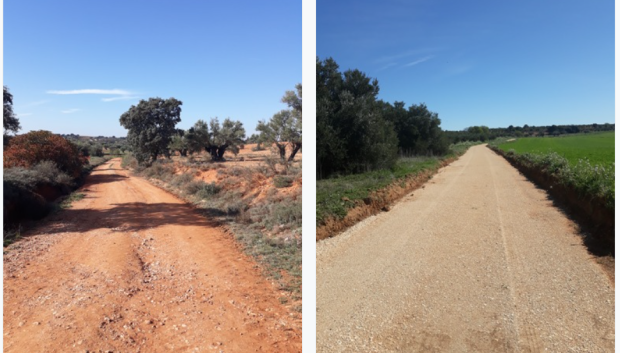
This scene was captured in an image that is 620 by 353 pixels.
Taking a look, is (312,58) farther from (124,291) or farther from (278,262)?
(278,262)

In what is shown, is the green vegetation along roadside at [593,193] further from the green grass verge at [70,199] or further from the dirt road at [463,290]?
the green grass verge at [70,199]

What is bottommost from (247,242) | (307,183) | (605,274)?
(247,242)

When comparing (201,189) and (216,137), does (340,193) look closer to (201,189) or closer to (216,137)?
(201,189)

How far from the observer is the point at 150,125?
1526 centimetres

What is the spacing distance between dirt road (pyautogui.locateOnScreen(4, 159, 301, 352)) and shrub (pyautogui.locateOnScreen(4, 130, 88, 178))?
3.35 metres

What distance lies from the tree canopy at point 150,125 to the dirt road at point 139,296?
411 inches

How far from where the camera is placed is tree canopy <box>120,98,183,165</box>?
49.2 feet

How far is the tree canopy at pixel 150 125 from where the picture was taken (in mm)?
14984

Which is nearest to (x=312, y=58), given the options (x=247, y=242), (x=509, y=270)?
(x=509, y=270)

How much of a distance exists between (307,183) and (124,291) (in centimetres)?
222

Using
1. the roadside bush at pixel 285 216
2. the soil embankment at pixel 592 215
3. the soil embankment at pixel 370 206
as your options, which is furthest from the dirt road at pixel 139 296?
the soil embankment at pixel 592 215

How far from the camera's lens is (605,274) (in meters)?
2.61

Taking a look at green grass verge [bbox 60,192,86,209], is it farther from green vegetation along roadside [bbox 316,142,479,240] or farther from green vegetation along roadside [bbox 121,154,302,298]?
green vegetation along roadside [bbox 316,142,479,240]

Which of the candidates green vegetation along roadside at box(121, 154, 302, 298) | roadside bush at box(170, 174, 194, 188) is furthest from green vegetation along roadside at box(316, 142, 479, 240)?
roadside bush at box(170, 174, 194, 188)
